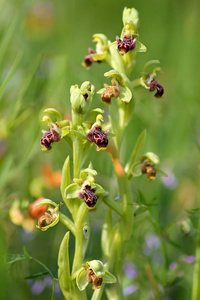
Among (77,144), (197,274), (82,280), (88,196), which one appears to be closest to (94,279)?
(82,280)

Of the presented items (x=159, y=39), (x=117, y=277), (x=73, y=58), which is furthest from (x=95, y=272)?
(x=159, y=39)

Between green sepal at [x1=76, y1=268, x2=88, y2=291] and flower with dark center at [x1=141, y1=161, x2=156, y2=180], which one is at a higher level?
flower with dark center at [x1=141, y1=161, x2=156, y2=180]

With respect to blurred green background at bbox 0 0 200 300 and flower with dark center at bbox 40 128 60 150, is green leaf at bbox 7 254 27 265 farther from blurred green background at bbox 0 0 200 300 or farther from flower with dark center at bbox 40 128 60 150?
flower with dark center at bbox 40 128 60 150

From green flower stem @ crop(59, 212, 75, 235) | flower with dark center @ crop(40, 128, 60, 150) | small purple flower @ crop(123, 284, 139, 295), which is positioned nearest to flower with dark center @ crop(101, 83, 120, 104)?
flower with dark center @ crop(40, 128, 60, 150)

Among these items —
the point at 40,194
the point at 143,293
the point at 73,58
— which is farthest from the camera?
the point at 73,58

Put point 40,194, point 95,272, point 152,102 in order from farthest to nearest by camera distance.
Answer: point 152,102, point 40,194, point 95,272

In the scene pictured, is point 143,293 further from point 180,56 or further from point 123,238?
point 180,56

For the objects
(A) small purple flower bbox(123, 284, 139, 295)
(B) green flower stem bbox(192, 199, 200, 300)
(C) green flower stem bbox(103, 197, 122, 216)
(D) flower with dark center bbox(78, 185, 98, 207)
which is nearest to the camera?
(D) flower with dark center bbox(78, 185, 98, 207)
